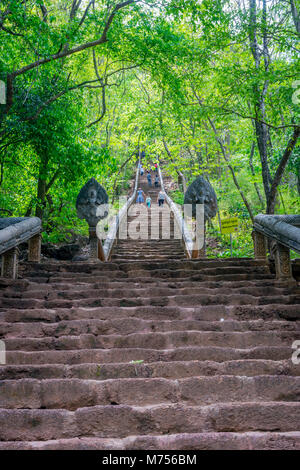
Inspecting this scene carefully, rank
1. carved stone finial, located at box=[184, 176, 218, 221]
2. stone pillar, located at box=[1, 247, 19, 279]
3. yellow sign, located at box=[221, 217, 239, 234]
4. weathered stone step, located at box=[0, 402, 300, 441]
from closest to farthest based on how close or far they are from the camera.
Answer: weathered stone step, located at box=[0, 402, 300, 441]
stone pillar, located at box=[1, 247, 19, 279]
carved stone finial, located at box=[184, 176, 218, 221]
yellow sign, located at box=[221, 217, 239, 234]

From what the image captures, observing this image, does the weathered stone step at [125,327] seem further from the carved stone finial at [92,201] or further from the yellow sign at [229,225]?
the yellow sign at [229,225]

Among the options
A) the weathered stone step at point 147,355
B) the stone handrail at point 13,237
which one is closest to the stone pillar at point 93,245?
the stone handrail at point 13,237

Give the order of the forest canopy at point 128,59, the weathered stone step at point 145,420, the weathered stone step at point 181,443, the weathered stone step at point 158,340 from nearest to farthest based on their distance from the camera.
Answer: the weathered stone step at point 181,443
the weathered stone step at point 145,420
the weathered stone step at point 158,340
the forest canopy at point 128,59

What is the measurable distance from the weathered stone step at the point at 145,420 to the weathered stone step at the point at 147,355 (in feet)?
2.70

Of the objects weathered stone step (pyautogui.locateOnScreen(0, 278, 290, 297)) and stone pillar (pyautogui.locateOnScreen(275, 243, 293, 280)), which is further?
stone pillar (pyautogui.locateOnScreen(275, 243, 293, 280))

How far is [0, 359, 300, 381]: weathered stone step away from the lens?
3111 millimetres

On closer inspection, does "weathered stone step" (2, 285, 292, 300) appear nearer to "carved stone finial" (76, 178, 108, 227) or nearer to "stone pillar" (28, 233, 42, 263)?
"stone pillar" (28, 233, 42, 263)

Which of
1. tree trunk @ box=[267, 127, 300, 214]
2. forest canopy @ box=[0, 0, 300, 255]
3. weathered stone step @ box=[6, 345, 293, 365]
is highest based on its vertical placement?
forest canopy @ box=[0, 0, 300, 255]

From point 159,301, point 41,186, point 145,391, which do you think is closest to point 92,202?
point 159,301

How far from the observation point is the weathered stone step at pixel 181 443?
221 centimetres

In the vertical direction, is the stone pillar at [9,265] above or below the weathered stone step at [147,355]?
above

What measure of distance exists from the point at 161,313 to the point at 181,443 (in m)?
2.21

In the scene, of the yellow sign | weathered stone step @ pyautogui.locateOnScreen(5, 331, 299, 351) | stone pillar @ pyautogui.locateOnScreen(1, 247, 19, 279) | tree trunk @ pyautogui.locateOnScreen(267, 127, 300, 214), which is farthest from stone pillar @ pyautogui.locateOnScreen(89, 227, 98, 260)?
weathered stone step @ pyautogui.locateOnScreen(5, 331, 299, 351)
